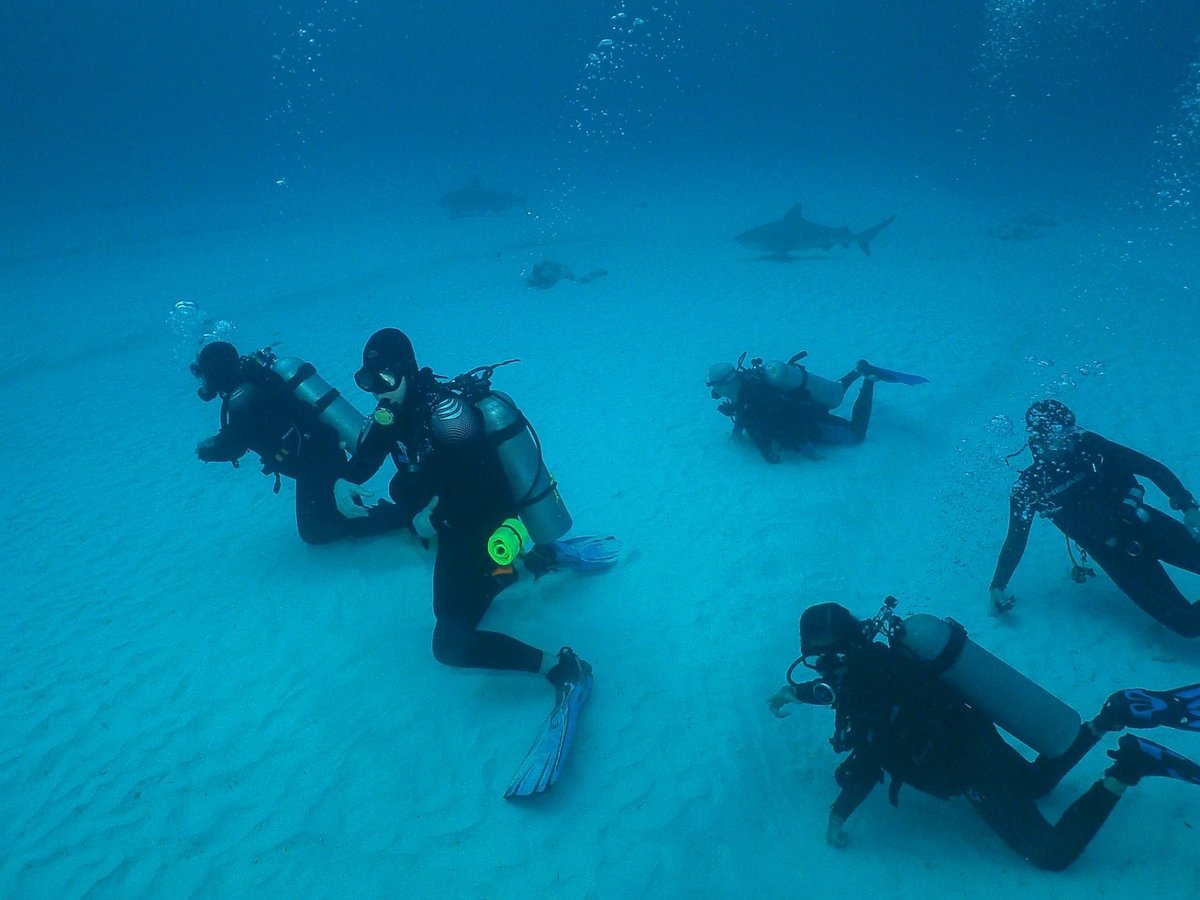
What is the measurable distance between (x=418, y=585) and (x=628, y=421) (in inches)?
191

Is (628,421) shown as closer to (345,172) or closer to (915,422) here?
(915,422)

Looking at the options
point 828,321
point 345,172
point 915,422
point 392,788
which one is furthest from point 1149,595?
point 345,172

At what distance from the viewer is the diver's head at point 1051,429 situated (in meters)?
5.01

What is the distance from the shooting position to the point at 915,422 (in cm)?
965

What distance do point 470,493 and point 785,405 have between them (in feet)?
17.7

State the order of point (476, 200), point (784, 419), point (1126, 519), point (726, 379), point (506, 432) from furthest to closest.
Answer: point (476, 200) < point (784, 419) < point (726, 379) < point (1126, 519) < point (506, 432)

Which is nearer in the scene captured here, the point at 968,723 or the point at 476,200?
the point at 968,723

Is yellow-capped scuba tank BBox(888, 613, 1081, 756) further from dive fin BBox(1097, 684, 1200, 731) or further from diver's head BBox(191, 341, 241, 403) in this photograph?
diver's head BBox(191, 341, 241, 403)

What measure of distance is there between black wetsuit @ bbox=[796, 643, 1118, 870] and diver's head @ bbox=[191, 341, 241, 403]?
5852mm

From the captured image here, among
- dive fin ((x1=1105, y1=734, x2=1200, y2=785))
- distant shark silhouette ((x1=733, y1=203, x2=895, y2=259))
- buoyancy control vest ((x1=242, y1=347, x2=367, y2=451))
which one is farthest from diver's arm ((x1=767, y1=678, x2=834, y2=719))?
distant shark silhouette ((x1=733, y1=203, x2=895, y2=259))

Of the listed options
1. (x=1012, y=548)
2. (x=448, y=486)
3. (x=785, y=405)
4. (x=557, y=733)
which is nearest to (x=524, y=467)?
(x=448, y=486)

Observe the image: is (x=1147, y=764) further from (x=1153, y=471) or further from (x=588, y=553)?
(x=588, y=553)

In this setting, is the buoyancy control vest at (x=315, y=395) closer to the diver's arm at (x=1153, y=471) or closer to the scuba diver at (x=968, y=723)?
the scuba diver at (x=968, y=723)

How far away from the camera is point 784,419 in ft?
28.0
